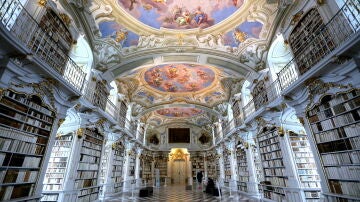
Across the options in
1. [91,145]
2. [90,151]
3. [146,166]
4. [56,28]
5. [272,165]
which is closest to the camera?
[56,28]

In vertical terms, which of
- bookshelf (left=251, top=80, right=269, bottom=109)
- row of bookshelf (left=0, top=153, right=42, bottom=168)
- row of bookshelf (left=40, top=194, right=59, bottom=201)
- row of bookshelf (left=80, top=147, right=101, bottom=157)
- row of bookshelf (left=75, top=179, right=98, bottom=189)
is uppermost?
bookshelf (left=251, top=80, right=269, bottom=109)

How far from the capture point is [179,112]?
59.8 feet

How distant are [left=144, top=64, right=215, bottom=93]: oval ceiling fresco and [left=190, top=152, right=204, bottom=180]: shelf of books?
32.0ft

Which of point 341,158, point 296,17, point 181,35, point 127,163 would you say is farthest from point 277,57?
point 127,163

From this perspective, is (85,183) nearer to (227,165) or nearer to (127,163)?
(127,163)

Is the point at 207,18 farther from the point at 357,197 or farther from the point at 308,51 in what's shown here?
the point at 357,197

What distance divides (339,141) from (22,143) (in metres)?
7.23

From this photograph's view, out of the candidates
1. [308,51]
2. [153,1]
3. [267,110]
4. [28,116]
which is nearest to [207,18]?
[153,1]

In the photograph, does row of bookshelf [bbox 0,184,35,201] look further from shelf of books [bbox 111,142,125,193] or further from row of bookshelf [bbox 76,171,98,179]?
shelf of books [bbox 111,142,125,193]

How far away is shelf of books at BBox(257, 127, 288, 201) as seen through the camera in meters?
6.22

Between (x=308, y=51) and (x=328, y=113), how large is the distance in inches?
73.8

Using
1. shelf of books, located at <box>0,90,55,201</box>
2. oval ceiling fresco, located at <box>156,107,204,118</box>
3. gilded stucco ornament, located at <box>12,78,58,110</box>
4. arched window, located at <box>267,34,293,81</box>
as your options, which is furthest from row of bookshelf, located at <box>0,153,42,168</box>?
oval ceiling fresco, located at <box>156,107,204,118</box>

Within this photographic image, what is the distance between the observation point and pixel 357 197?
356 centimetres

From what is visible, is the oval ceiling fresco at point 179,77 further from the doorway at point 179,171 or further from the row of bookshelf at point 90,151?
the doorway at point 179,171
